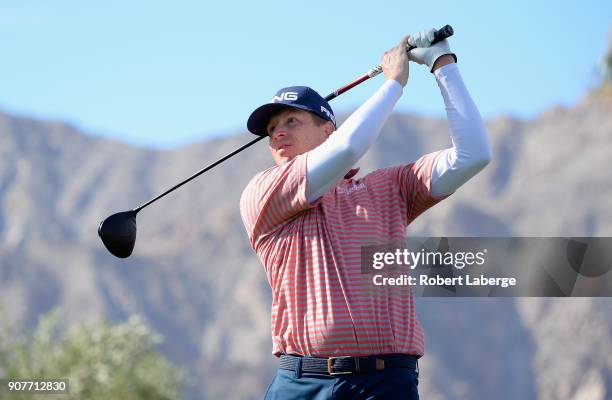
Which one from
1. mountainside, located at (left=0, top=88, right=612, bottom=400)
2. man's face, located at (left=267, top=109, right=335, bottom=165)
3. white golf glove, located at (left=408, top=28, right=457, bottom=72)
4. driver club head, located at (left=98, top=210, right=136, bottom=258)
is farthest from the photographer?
mountainside, located at (left=0, top=88, right=612, bottom=400)

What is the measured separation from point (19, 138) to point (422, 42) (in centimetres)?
16276

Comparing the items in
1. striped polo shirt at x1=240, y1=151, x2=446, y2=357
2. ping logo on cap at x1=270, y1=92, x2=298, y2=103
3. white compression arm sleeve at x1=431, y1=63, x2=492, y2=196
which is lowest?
striped polo shirt at x1=240, y1=151, x2=446, y2=357

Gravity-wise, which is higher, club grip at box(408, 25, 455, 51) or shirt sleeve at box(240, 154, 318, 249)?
club grip at box(408, 25, 455, 51)

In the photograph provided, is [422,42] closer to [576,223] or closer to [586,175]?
[576,223]

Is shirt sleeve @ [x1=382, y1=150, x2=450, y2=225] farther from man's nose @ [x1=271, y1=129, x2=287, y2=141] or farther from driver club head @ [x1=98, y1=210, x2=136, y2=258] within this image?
driver club head @ [x1=98, y1=210, x2=136, y2=258]

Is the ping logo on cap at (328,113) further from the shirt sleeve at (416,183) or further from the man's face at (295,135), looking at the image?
the shirt sleeve at (416,183)

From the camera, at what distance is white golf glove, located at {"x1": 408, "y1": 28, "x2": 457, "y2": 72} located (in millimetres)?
3996

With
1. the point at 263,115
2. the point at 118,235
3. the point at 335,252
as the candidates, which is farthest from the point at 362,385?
the point at 118,235

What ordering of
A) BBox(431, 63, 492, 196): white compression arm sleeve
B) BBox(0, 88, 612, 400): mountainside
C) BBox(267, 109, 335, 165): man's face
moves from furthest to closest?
BBox(0, 88, 612, 400): mountainside < BBox(267, 109, 335, 165): man's face < BBox(431, 63, 492, 196): white compression arm sleeve

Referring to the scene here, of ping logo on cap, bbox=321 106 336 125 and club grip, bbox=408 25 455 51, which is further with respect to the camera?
ping logo on cap, bbox=321 106 336 125

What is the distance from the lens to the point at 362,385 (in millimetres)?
3812

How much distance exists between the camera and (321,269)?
3.83m

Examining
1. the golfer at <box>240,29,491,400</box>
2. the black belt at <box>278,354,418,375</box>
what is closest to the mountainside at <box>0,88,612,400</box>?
the golfer at <box>240,29,491,400</box>

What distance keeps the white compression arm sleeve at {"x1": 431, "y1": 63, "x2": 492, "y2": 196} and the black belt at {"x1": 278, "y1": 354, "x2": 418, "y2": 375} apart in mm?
637
